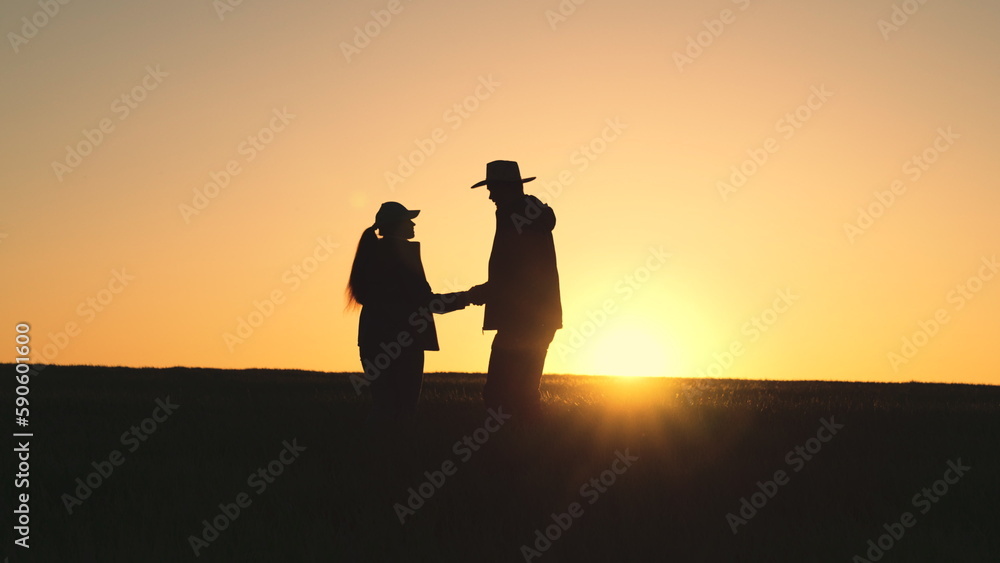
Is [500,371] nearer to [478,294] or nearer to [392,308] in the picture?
[478,294]

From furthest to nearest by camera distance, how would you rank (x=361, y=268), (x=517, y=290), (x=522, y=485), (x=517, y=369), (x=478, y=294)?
(x=361, y=268)
(x=478, y=294)
(x=517, y=369)
(x=517, y=290)
(x=522, y=485)

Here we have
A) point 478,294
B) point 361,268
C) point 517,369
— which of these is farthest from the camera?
point 361,268

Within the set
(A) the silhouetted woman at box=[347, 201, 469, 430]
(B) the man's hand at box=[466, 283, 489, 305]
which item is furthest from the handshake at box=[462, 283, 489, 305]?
(A) the silhouetted woman at box=[347, 201, 469, 430]

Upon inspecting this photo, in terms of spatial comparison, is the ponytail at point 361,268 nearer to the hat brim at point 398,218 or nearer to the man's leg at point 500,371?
the hat brim at point 398,218

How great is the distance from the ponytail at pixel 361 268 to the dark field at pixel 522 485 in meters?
1.43

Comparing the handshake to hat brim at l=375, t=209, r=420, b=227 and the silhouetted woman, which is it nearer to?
the silhouetted woman

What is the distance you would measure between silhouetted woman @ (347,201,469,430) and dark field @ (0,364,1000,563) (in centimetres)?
50

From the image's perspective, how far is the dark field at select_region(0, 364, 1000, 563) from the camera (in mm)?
6039

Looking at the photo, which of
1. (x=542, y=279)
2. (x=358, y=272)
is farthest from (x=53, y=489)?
(x=542, y=279)

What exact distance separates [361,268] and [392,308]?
21.8 inches

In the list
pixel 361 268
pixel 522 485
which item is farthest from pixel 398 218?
pixel 522 485

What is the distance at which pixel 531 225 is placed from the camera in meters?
9.83

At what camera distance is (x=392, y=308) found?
10836 millimetres

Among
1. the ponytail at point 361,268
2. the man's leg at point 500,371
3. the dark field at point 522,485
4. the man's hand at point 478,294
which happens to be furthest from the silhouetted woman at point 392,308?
the man's leg at point 500,371
